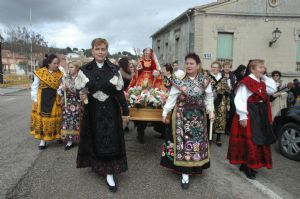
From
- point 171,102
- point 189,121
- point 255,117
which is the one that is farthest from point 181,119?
point 255,117

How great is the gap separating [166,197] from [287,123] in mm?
3307

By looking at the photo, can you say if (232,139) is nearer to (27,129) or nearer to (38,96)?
(38,96)

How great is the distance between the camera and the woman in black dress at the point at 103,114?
385cm

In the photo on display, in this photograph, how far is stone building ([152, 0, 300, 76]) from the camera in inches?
691

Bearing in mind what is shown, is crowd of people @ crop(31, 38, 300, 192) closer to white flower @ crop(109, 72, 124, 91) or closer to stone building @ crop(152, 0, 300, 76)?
white flower @ crop(109, 72, 124, 91)

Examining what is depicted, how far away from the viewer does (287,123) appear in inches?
224

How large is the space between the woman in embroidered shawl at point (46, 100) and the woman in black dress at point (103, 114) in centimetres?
199

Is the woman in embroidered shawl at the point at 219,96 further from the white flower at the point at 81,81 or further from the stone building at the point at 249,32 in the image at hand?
the stone building at the point at 249,32

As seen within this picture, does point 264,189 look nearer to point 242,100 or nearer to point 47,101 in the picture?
point 242,100

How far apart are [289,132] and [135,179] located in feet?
10.7

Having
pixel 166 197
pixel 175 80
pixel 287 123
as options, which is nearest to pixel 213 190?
pixel 166 197

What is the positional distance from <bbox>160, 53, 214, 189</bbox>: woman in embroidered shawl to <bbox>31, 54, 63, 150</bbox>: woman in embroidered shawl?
2676 millimetres

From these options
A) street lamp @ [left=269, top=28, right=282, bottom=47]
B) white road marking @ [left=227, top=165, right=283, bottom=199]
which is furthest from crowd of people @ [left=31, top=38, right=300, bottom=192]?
street lamp @ [left=269, top=28, right=282, bottom=47]

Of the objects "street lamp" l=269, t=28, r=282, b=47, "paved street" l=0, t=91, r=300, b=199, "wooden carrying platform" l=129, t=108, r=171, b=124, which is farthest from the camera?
"street lamp" l=269, t=28, r=282, b=47
